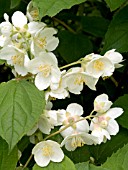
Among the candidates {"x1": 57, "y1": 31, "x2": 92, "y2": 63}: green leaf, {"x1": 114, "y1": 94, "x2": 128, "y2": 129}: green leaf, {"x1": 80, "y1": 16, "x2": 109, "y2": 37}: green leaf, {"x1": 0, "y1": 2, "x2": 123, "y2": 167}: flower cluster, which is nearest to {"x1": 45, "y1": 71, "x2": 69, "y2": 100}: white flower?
{"x1": 0, "y1": 2, "x2": 123, "y2": 167}: flower cluster

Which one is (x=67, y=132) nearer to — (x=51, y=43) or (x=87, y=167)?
(x=87, y=167)

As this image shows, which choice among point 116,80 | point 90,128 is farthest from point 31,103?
point 116,80

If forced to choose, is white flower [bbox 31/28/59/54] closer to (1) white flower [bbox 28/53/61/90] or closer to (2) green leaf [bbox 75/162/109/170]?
(1) white flower [bbox 28/53/61/90]

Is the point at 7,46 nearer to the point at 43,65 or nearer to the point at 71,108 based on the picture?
the point at 43,65

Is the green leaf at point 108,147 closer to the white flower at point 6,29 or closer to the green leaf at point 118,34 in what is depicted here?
the green leaf at point 118,34

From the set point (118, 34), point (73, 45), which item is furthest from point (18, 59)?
point (73, 45)
